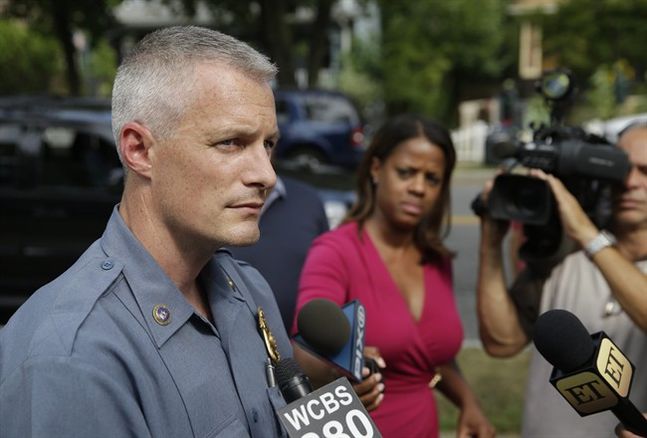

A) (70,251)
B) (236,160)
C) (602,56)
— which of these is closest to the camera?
(236,160)

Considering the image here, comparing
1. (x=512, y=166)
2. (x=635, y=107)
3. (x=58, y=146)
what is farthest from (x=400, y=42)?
(x=512, y=166)

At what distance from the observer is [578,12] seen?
26.4 meters

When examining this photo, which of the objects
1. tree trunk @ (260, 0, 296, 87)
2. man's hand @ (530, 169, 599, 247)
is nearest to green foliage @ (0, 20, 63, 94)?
tree trunk @ (260, 0, 296, 87)

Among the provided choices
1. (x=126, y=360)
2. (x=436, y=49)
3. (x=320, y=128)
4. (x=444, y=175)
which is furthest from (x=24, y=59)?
(x=126, y=360)

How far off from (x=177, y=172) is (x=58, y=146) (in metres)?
4.84

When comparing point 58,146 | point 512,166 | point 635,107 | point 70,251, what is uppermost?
point 512,166

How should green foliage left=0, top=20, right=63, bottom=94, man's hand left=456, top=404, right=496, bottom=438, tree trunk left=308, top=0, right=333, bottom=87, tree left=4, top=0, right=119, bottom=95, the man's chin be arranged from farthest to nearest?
green foliage left=0, top=20, right=63, bottom=94
tree trunk left=308, top=0, right=333, bottom=87
tree left=4, top=0, right=119, bottom=95
man's hand left=456, top=404, right=496, bottom=438
the man's chin

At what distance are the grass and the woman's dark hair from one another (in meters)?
1.82

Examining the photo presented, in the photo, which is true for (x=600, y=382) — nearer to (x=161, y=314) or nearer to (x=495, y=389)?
(x=161, y=314)

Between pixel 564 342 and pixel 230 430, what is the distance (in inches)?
29.1

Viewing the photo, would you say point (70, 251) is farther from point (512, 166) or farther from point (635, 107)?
point (635, 107)

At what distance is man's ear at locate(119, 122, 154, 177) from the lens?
1497 mm

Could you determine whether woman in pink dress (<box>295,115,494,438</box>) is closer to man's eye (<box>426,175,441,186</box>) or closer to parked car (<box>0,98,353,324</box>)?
man's eye (<box>426,175,441,186</box>)

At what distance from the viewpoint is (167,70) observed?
149 centimetres
